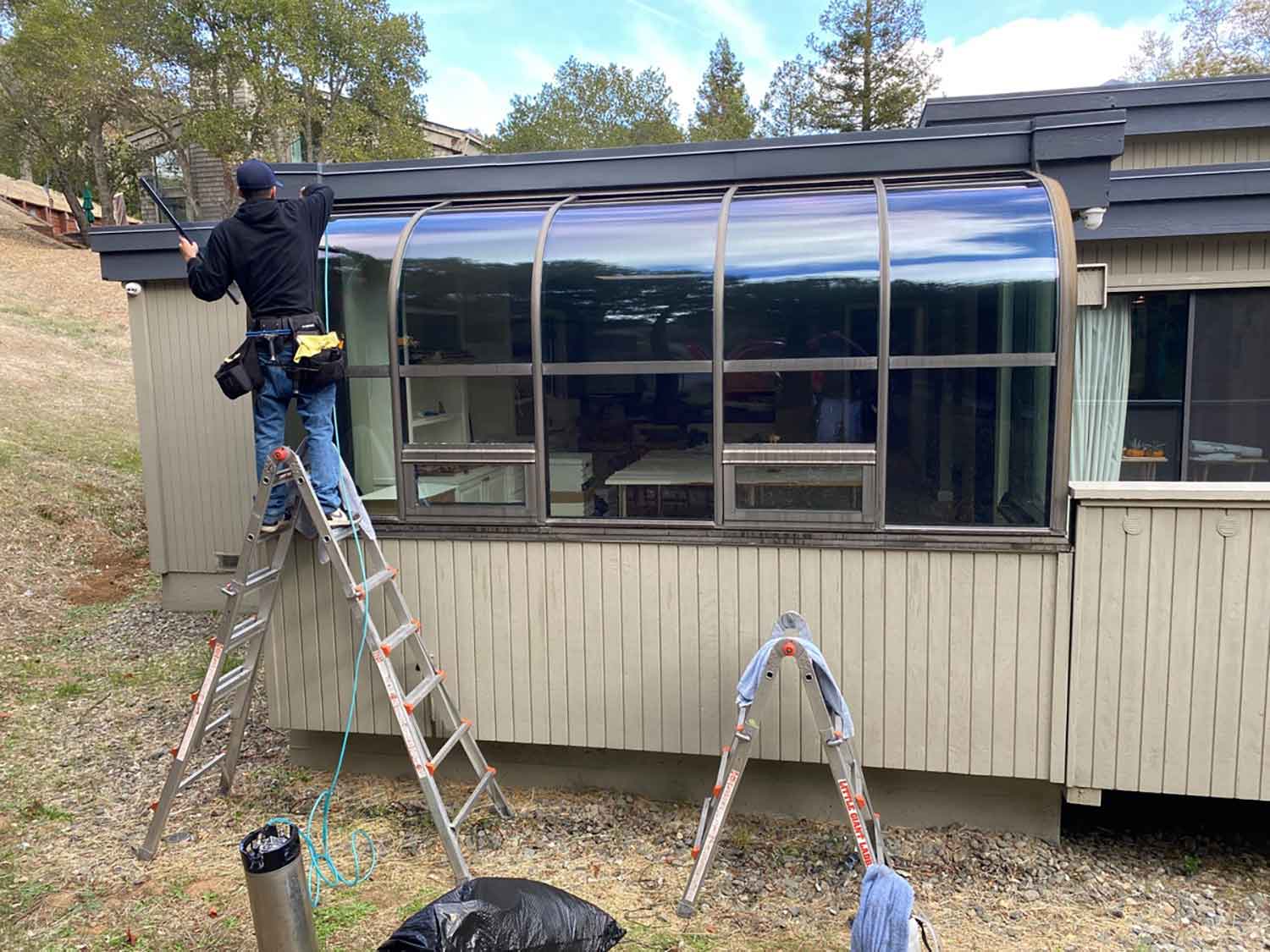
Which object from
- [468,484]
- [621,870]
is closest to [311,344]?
[468,484]

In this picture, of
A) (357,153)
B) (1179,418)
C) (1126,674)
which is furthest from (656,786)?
(357,153)

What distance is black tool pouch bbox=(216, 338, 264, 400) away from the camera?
11.9ft

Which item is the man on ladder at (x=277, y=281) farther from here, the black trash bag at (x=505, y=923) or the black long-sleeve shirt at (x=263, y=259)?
the black trash bag at (x=505, y=923)

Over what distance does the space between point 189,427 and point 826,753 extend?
614 cm

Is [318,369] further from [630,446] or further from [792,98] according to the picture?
[792,98]

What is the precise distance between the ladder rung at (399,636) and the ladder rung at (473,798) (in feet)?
2.42

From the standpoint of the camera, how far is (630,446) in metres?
3.94

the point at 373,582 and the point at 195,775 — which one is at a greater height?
the point at 373,582

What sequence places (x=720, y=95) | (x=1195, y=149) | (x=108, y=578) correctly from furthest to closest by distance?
(x=720, y=95) → (x=108, y=578) → (x=1195, y=149)

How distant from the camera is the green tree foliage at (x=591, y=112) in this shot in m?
29.4

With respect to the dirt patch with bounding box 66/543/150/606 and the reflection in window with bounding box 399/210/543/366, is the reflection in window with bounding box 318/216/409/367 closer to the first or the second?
the reflection in window with bounding box 399/210/543/366

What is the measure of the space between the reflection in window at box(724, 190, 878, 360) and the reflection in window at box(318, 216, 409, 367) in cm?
164

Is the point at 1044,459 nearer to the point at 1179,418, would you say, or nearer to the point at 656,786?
the point at 656,786

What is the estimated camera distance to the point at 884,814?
13.2 ft
